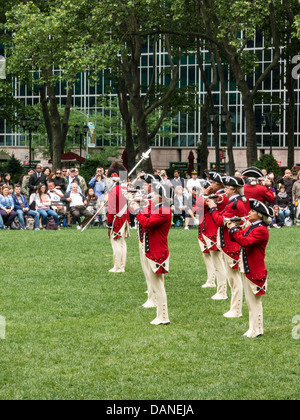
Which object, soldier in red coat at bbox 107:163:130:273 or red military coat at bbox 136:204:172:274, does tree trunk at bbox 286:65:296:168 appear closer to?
soldier in red coat at bbox 107:163:130:273

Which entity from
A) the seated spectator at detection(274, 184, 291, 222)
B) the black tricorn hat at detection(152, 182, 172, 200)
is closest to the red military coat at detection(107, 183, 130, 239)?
the black tricorn hat at detection(152, 182, 172, 200)

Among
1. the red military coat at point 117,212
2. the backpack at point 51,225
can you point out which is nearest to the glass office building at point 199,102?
the backpack at point 51,225

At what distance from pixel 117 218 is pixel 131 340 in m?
6.52

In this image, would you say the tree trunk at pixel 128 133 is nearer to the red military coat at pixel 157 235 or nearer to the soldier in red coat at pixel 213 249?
the soldier in red coat at pixel 213 249

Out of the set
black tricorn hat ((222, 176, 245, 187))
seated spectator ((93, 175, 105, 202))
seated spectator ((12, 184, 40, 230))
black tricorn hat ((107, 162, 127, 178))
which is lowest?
seated spectator ((12, 184, 40, 230))

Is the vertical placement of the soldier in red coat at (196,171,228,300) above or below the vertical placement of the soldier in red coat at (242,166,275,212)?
below

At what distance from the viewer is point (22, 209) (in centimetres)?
2691

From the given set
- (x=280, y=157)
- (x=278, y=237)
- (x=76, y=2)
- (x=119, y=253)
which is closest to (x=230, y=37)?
(x=76, y=2)

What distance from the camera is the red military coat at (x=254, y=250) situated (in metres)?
10.5

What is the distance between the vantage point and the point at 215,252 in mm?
14484

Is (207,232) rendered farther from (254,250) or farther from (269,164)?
(269,164)

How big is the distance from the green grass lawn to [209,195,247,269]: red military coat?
3.37 ft

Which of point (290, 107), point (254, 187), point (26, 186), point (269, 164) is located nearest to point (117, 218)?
point (254, 187)

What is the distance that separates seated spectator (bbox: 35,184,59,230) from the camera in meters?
26.9
